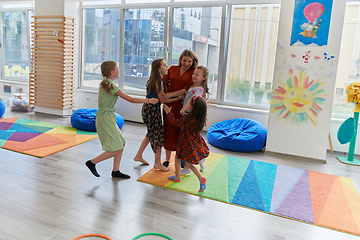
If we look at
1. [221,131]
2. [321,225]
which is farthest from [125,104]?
[321,225]

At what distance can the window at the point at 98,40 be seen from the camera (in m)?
6.42

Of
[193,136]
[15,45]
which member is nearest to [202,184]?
[193,136]

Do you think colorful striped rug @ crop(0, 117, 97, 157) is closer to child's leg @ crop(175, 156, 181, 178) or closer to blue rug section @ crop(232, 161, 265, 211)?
child's leg @ crop(175, 156, 181, 178)

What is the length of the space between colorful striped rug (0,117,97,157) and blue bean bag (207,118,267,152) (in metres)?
1.97

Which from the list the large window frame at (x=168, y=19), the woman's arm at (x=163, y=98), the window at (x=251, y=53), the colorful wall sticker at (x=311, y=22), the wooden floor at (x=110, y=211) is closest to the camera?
the wooden floor at (x=110, y=211)

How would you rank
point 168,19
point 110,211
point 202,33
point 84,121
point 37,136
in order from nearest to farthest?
point 110,211 < point 37,136 < point 84,121 < point 202,33 < point 168,19

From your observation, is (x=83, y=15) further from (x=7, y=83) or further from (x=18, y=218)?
(x=18, y=218)

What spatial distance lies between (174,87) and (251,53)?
255 cm

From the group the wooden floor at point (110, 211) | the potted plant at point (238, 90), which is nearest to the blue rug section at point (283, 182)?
the wooden floor at point (110, 211)

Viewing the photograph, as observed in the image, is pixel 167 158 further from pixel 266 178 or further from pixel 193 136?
pixel 266 178

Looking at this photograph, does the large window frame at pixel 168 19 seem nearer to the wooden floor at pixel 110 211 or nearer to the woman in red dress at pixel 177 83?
the woman in red dress at pixel 177 83

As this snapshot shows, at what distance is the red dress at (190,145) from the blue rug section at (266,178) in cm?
74

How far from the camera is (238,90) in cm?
542

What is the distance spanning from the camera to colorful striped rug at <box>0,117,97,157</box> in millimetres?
4004
